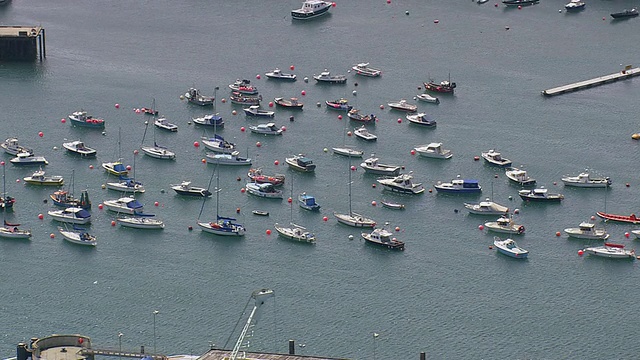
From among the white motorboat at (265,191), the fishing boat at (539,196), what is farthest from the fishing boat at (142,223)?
the fishing boat at (539,196)

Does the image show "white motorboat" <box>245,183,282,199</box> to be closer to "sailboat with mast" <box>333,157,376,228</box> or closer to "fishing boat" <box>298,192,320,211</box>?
"fishing boat" <box>298,192,320,211</box>

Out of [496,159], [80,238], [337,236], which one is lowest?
[80,238]

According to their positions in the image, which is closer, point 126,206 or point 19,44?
point 126,206

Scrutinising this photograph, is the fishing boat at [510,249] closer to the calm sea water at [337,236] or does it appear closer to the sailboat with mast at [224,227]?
the calm sea water at [337,236]

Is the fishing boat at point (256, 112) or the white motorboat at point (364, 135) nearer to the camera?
the white motorboat at point (364, 135)

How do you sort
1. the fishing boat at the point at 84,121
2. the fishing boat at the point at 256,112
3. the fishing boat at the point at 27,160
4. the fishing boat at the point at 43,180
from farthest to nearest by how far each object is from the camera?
the fishing boat at the point at 256,112
the fishing boat at the point at 84,121
the fishing boat at the point at 27,160
the fishing boat at the point at 43,180

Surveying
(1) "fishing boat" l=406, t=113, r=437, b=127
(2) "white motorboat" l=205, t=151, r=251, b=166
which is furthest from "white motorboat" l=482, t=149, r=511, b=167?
(2) "white motorboat" l=205, t=151, r=251, b=166

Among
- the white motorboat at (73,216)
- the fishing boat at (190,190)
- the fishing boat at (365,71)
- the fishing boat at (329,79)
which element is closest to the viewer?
the white motorboat at (73,216)

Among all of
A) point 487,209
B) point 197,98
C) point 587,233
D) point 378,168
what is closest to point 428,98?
point 197,98

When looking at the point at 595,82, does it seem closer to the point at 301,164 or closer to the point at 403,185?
the point at 403,185
